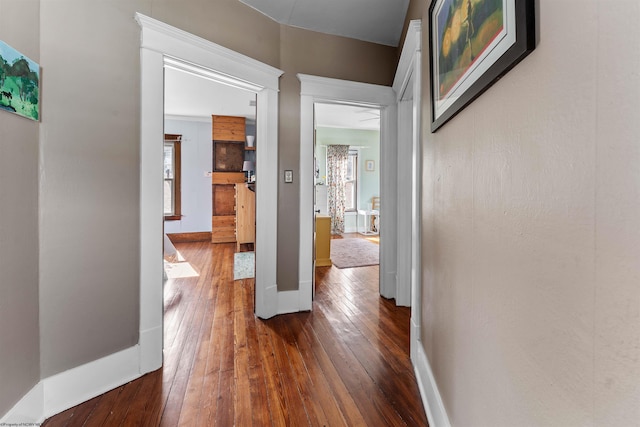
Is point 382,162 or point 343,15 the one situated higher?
point 343,15

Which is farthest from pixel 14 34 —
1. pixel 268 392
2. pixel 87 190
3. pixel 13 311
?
pixel 268 392

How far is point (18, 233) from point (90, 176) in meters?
0.41

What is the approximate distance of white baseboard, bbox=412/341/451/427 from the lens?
50.9 inches

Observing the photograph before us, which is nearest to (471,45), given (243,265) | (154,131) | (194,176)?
(154,131)

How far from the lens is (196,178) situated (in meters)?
6.36

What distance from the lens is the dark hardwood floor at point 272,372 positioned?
147 cm

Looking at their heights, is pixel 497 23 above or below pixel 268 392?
above

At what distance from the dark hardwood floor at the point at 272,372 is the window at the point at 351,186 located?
193 inches

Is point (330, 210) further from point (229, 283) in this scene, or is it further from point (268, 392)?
point (268, 392)

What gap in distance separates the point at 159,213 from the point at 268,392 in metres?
1.21

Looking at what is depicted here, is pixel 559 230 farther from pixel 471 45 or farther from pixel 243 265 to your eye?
pixel 243 265

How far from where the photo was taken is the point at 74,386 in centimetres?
155

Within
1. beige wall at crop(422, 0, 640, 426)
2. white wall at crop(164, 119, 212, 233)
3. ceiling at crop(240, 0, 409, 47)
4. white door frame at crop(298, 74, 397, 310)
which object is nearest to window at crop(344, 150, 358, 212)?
white wall at crop(164, 119, 212, 233)

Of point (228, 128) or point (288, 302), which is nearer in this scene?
point (288, 302)
